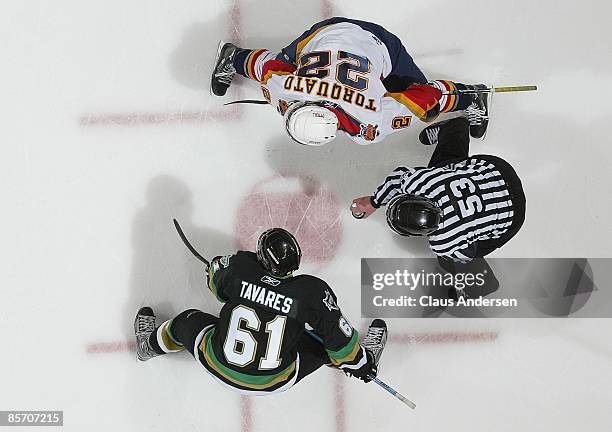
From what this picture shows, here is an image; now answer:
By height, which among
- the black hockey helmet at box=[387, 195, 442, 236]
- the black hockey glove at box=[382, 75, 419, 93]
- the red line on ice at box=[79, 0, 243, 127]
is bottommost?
the black hockey helmet at box=[387, 195, 442, 236]

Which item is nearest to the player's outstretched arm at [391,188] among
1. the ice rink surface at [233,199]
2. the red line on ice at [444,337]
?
the ice rink surface at [233,199]

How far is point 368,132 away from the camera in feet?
9.97

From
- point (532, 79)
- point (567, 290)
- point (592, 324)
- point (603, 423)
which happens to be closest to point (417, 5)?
point (532, 79)

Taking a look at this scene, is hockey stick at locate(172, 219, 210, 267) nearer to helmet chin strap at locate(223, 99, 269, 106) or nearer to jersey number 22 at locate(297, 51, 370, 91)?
helmet chin strap at locate(223, 99, 269, 106)

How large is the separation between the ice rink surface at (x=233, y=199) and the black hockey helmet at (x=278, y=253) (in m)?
0.98

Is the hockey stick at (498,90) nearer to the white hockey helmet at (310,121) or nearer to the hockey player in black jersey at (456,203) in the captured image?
the hockey player in black jersey at (456,203)

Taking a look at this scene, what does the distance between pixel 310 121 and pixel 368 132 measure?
0.37 m

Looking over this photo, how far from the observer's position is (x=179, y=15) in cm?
385

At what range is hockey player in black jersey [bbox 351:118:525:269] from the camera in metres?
2.88

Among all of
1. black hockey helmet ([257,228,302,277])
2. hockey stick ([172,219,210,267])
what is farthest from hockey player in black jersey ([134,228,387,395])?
hockey stick ([172,219,210,267])

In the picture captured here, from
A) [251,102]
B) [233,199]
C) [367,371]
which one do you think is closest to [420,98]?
[251,102]

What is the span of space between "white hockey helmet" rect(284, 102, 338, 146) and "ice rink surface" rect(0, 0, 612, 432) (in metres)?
0.95

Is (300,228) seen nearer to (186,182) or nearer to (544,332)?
(186,182)

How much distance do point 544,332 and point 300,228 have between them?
1.72 meters
